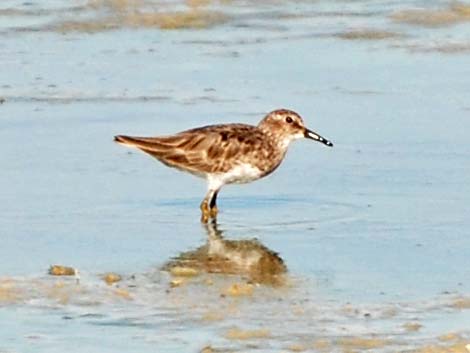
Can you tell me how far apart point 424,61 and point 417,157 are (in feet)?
9.26

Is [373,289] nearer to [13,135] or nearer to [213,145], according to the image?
[213,145]

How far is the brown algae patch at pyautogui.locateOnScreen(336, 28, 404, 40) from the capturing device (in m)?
14.8

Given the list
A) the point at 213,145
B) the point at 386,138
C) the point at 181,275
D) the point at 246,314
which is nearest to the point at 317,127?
the point at 386,138

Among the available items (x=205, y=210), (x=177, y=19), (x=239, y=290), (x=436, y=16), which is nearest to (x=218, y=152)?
(x=205, y=210)

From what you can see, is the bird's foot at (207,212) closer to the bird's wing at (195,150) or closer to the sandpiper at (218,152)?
the sandpiper at (218,152)

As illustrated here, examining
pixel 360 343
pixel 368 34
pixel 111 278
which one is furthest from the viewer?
pixel 368 34

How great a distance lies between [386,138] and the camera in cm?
1146

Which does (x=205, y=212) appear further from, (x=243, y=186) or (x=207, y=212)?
(x=243, y=186)

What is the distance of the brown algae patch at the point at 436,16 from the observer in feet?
50.2

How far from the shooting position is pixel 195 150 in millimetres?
10438

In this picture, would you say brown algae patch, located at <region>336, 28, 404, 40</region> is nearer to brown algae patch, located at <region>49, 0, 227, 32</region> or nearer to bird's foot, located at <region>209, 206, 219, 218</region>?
brown algae patch, located at <region>49, 0, 227, 32</region>

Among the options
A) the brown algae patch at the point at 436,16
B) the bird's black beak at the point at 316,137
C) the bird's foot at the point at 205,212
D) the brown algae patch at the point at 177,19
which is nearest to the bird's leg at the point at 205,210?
the bird's foot at the point at 205,212

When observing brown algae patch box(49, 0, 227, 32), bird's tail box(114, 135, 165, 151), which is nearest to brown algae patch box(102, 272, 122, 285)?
bird's tail box(114, 135, 165, 151)

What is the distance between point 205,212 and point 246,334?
100 inches
